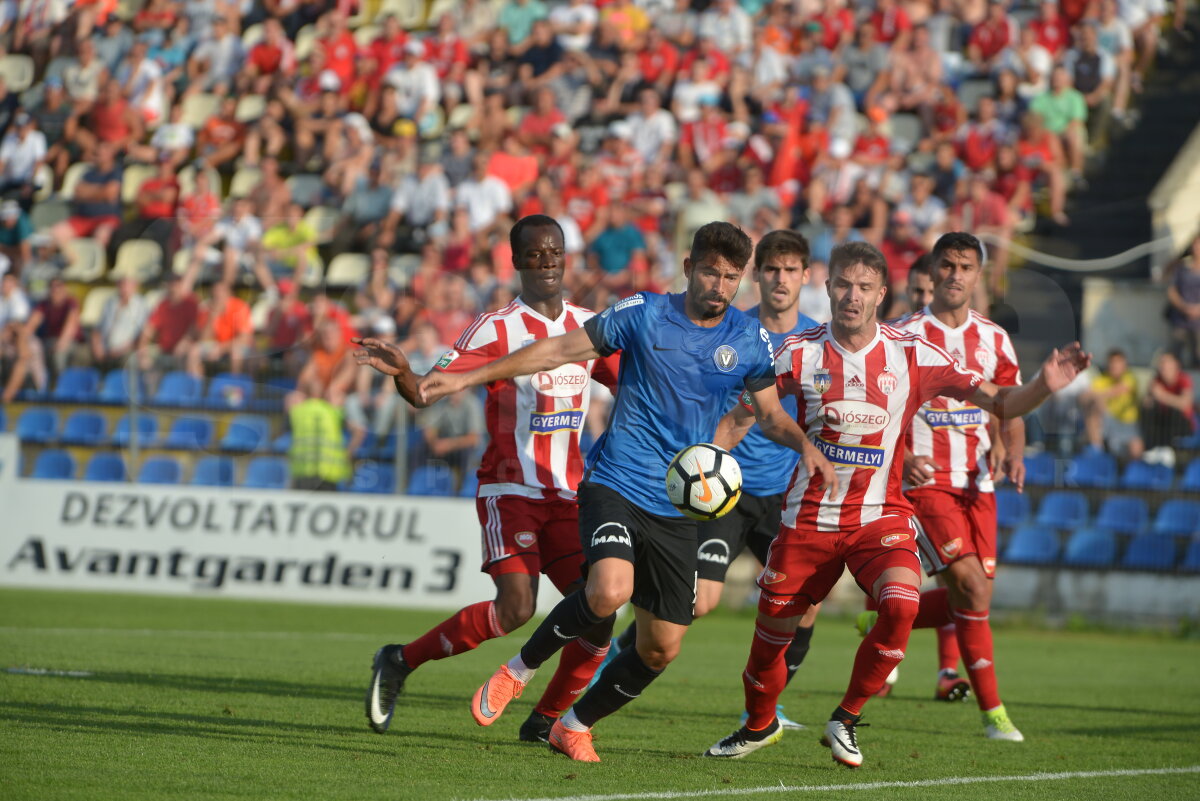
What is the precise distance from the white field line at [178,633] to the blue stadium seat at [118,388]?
14.8ft

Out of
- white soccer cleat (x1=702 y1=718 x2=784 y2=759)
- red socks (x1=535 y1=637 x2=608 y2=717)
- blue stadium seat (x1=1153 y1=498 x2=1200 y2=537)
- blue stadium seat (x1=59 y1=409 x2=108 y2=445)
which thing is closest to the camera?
white soccer cleat (x1=702 y1=718 x2=784 y2=759)

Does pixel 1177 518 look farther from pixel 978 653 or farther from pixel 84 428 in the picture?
pixel 84 428

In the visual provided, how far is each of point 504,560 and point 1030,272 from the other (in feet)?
35.3

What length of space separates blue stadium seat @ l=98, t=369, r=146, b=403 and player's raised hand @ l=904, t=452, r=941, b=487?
33.7 feet

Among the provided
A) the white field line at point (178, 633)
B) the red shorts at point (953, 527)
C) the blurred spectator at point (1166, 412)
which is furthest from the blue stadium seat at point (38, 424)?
the blurred spectator at point (1166, 412)

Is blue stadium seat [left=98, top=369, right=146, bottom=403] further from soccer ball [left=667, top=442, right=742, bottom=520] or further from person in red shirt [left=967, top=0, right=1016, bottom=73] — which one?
soccer ball [left=667, top=442, right=742, bottom=520]

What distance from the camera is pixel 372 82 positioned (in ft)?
77.4

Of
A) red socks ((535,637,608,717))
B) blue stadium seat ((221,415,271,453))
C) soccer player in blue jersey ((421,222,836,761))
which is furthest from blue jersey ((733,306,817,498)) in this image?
blue stadium seat ((221,415,271,453))

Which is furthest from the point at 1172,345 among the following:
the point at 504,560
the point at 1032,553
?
the point at 504,560

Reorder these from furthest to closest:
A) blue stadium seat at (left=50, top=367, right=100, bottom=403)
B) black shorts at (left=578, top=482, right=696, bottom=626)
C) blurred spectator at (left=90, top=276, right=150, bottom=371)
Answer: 1. blurred spectator at (left=90, top=276, right=150, bottom=371)
2. blue stadium seat at (left=50, top=367, right=100, bottom=403)
3. black shorts at (left=578, top=482, right=696, bottom=626)

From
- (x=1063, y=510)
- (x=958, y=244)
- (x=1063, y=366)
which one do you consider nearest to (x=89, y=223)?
(x=1063, y=510)

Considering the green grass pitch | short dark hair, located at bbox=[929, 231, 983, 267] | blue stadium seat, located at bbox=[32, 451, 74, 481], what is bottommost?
the green grass pitch

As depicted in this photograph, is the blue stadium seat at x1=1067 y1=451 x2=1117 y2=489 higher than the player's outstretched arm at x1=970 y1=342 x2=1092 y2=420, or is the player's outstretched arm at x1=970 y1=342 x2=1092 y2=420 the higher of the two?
the player's outstretched arm at x1=970 y1=342 x2=1092 y2=420

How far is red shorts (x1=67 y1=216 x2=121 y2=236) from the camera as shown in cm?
2192
